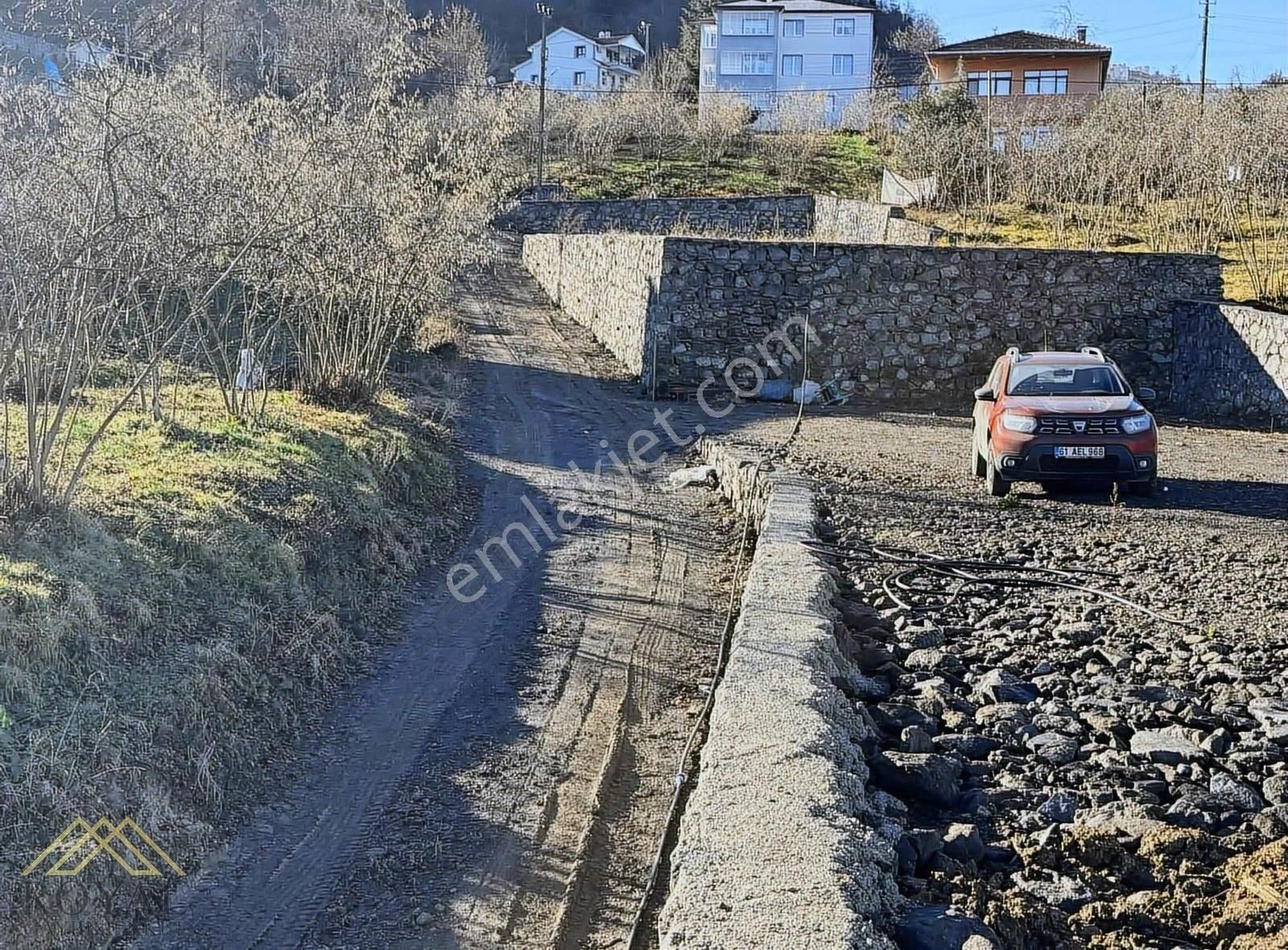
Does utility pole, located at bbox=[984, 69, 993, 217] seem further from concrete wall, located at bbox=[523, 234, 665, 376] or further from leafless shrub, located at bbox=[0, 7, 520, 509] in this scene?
leafless shrub, located at bbox=[0, 7, 520, 509]

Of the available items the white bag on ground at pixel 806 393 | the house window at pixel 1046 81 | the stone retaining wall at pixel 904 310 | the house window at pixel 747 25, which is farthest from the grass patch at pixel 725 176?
the house window at pixel 747 25

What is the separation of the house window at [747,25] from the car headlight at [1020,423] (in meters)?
64.4

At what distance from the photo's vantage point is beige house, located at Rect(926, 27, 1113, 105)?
2088 inches

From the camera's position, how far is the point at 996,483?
13.0 metres

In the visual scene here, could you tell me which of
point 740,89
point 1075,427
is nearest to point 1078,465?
point 1075,427

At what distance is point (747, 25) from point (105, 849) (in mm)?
73011

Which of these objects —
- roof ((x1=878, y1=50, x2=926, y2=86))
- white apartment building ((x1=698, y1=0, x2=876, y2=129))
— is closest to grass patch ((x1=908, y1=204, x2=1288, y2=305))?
white apartment building ((x1=698, y1=0, x2=876, y2=129))

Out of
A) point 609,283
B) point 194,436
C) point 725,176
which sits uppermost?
point 725,176

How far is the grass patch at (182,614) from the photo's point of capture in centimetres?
589

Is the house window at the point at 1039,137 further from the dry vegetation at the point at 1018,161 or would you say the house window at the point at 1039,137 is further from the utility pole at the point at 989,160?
the utility pole at the point at 989,160

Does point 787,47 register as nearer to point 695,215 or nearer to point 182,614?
point 695,215

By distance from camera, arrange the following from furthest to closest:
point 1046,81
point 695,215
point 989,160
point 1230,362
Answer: point 1046,81 < point 695,215 < point 989,160 < point 1230,362

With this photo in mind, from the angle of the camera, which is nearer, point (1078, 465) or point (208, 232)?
point (208, 232)

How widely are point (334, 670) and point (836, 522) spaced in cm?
486
